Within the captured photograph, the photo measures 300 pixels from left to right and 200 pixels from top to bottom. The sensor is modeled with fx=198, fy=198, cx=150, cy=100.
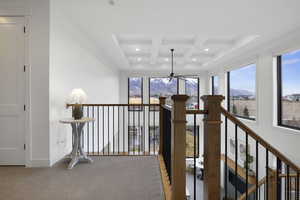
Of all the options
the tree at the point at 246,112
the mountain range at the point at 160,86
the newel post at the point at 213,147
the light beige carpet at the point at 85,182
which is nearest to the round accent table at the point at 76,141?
the light beige carpet at the point at 85,182

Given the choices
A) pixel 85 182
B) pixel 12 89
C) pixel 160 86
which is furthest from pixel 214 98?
pixel 160 86

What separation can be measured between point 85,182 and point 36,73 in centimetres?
187

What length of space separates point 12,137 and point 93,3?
254 centimetres

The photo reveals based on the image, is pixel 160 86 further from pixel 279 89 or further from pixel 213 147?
pixel 213 147

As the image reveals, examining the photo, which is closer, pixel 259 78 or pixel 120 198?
pixel 120 198

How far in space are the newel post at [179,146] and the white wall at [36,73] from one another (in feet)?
7.85

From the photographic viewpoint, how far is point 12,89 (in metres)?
3.20

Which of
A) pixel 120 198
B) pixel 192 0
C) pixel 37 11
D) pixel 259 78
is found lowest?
pixel 120 198

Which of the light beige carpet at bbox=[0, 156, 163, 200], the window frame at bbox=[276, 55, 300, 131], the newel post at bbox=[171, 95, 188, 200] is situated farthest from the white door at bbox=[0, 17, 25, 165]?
the window frame at bbox=[276, 55, 300, 131]

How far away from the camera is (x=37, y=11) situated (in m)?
3.17

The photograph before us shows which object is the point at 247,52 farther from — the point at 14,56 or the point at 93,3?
the point at 14,56

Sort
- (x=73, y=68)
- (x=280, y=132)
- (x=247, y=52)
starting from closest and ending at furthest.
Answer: (x=73, y=68), (x=280, y=132), (x=247, y=52)

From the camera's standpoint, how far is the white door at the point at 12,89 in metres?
3.18

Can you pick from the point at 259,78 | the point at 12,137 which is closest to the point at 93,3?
the point at 12,137
